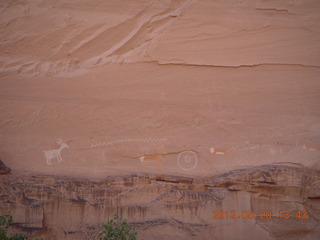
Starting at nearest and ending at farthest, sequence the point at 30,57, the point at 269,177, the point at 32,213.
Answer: the point at 32,213 → the point at 269,177 → the point at 30,57

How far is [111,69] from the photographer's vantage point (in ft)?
21.6

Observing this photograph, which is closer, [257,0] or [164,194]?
[164,194]

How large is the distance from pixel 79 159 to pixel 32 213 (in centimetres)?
103

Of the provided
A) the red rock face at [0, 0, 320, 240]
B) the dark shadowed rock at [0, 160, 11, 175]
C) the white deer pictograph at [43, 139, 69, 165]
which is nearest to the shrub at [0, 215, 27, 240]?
the red rock face at [0, 0, 320, 240]

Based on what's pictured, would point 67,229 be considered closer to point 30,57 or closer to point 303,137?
point 30,57

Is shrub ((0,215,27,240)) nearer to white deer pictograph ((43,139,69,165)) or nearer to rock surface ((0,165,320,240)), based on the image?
rock surface ((0,165,320,240))

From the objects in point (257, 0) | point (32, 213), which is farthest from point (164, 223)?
point (257, 0)

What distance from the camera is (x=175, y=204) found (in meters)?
5.85
